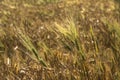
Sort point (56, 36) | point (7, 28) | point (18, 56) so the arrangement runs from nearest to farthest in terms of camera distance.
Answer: point (18, 56) < point (56, 36) < point (7, 28)

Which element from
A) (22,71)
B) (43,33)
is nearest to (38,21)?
(43,33)

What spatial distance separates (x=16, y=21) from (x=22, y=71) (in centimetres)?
148

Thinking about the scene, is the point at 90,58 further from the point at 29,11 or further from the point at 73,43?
the point at 29,11

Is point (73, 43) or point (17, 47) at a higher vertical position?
point (73, 43)

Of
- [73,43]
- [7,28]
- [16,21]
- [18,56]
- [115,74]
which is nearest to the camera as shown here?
[115,74]

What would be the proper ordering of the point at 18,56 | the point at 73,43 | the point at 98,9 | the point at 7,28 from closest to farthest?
1. the point at 73,43
2. the point at 18,56
3. the point at 7,28
4. the point at 98,9

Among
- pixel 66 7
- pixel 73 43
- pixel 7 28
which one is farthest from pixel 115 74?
pixel 66 7

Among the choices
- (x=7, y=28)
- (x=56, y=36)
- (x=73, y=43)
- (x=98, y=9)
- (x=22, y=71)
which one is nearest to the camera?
(x=73, y=43)

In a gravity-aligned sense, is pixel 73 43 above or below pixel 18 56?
above

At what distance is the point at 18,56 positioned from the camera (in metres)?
2.69

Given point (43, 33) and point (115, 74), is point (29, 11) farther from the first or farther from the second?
point (115, 74)

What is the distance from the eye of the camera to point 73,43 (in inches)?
85.7

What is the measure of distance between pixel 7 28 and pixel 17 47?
1.96 ft

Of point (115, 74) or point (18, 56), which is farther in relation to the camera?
point (18, 56)
